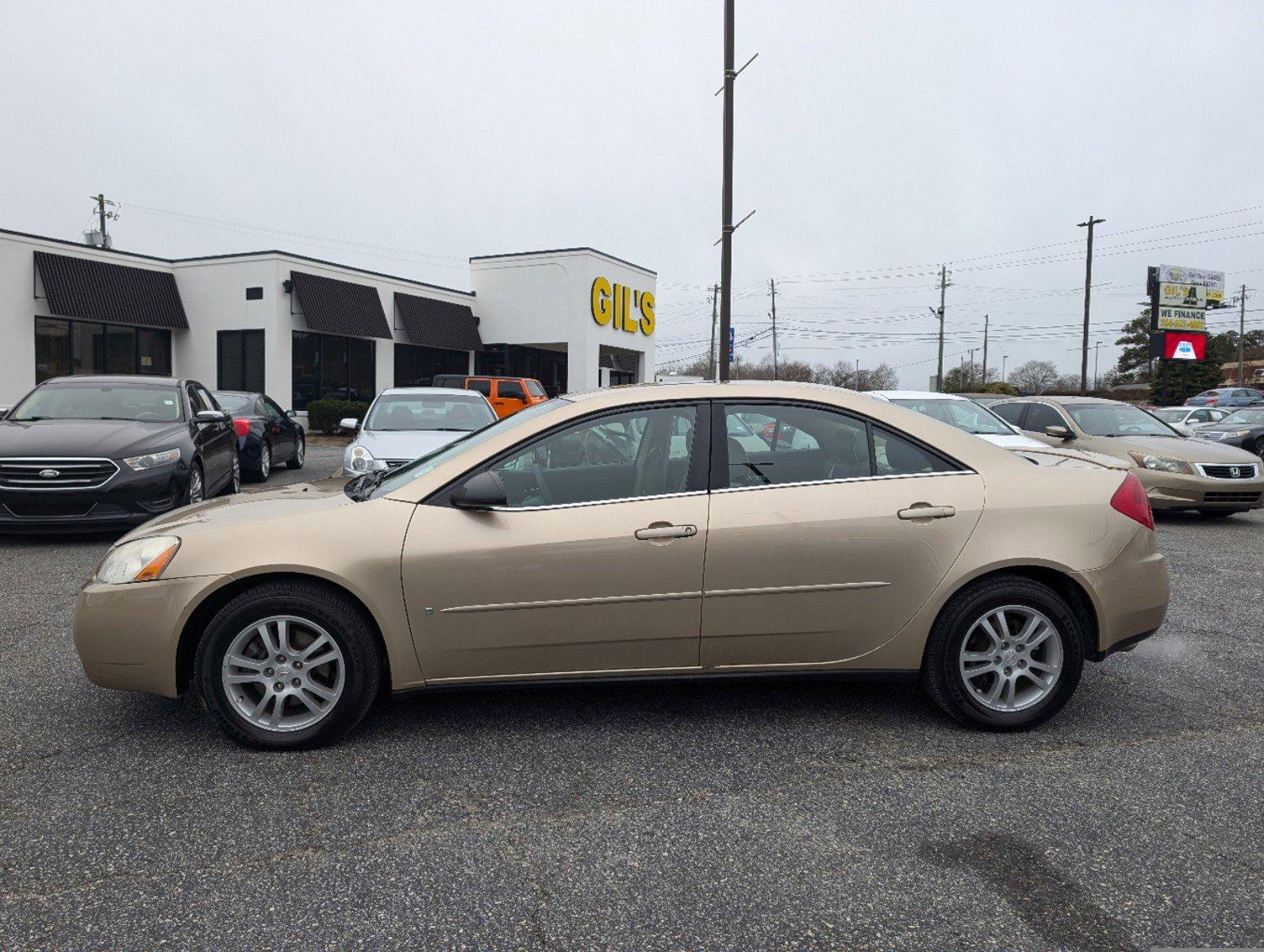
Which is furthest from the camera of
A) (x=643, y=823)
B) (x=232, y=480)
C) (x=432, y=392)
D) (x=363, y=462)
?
(x=232, y=480)

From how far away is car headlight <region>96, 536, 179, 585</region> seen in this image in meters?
3.62

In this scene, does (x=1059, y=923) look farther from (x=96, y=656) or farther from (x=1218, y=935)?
(x=96, y=656)

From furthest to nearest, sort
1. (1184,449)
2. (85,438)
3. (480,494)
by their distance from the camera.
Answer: (1184,449)
(85,438)
(480,494)

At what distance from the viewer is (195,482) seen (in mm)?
8992

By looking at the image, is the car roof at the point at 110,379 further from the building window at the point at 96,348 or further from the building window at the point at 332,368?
the building window at the point at 332,368

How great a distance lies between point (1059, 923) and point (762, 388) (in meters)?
2.31

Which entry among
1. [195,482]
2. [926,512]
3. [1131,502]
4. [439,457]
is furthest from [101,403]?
[1131,502]

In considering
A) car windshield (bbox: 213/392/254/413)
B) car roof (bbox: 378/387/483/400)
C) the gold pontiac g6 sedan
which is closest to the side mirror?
the gold pontiac g6 sedan

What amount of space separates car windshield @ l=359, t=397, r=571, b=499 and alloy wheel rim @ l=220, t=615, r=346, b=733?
63cm

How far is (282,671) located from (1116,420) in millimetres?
11493

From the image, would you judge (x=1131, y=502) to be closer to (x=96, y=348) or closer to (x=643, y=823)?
(x=643, y=823)

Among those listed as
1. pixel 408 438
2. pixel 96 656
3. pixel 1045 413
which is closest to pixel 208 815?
pixel 96 656

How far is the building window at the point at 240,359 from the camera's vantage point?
2688 cm

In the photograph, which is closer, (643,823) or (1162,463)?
(643,823)
